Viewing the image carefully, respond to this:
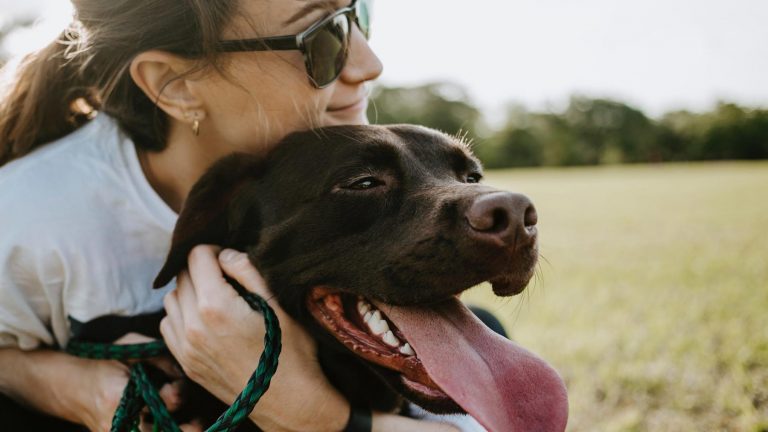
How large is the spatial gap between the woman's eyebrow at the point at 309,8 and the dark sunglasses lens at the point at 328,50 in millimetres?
76

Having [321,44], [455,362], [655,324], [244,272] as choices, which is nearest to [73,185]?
[244,272]

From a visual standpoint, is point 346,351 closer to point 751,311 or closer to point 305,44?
point 305,44

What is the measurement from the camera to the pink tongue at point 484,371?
75.6 inches

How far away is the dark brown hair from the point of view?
2.45 meters

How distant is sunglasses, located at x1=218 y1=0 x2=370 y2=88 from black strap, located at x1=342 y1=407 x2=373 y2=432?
135cm

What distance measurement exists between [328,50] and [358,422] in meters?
1.52

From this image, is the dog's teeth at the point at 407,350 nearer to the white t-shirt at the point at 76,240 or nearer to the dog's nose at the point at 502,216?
the dog's nose at the point at 502,216

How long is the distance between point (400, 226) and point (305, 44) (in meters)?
0.89

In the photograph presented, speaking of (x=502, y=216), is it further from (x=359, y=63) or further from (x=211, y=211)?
(x=359, y=63)

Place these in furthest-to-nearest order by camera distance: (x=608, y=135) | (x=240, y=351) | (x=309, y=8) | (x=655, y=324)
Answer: (x=608, y=135) < (x=655, y=324) < (x=309, y=8) < (x=240, y=351)

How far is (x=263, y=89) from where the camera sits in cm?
259

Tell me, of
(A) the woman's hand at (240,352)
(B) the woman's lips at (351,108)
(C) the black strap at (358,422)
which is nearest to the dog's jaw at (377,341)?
(A) the woman's hand at (240,352)

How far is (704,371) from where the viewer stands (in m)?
4.16

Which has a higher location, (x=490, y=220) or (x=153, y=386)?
(x=490, y=220)
